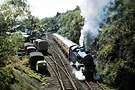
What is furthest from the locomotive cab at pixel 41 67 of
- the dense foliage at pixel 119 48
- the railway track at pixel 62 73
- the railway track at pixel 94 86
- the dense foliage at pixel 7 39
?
the dense foliage at pixel 7 39

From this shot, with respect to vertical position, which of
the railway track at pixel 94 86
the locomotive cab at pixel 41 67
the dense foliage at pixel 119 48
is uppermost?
the dense foliage at pixel 119 48

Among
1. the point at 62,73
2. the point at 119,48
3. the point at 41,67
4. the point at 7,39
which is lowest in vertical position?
the point at 62,73

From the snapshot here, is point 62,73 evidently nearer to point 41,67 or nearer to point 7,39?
point 41,67

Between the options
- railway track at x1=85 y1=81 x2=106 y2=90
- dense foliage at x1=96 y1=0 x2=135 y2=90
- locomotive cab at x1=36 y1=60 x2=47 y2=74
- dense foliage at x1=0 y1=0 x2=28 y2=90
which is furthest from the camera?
locomotive cab at x1=36 y1=60 x2=47 y2=74

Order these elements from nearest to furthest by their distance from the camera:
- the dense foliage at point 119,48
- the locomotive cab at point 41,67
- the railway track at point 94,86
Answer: the dense foliage at point 119,48, the railway track at point 94,86, the locomotive cab at point 41,67

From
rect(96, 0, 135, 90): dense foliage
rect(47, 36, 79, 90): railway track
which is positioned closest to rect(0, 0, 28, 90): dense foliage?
rect(47, 36, 79, 90): railway track

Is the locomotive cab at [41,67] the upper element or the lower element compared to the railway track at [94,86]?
upper

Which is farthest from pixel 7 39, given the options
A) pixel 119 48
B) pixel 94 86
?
pixel 119 48

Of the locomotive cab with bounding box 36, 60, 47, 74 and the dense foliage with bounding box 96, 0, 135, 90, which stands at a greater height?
the dense foliage with bounding box 96, 0, 135, 90

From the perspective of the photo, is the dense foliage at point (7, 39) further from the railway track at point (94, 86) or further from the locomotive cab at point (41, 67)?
the locomotive cab at point (41, 67)

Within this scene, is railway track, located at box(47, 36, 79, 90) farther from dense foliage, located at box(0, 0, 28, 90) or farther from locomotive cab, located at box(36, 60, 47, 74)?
dense foliage, located at box(0, 0, 28, 90)

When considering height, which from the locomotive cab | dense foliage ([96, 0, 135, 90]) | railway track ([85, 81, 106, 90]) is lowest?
railway track ([85, 81, 106, 90])

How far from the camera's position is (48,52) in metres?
52.8

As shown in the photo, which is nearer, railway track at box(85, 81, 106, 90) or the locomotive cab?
railway track at box(85, 81, 106, 90)
